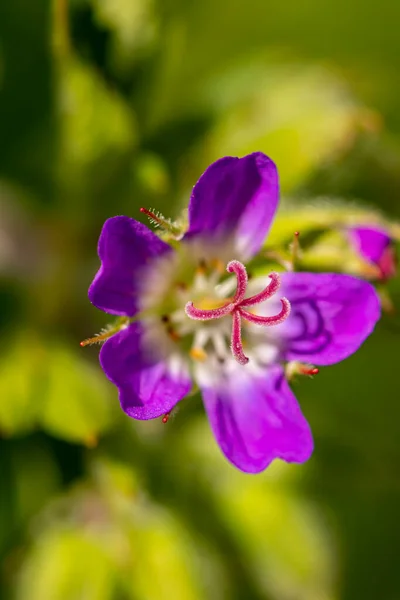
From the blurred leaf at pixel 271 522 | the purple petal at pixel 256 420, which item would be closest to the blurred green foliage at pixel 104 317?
the blurred leaf at pixel 271 522

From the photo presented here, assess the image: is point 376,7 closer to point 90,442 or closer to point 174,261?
point 174,261

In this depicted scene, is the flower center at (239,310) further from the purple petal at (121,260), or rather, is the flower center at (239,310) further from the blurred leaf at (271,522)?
the blurred leaf at (271,522)

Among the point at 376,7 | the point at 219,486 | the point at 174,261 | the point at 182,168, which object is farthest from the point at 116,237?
the point at 376,7

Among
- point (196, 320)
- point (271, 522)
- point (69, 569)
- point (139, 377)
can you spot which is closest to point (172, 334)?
point (196, 320)

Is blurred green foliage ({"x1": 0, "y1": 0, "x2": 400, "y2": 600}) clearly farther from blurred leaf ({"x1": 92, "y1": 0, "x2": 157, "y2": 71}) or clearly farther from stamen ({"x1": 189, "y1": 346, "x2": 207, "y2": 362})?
stamen ({"x1": 189, "y1": 346, "x2": 207, "y2": 362})

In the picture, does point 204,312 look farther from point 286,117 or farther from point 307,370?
point 286,117

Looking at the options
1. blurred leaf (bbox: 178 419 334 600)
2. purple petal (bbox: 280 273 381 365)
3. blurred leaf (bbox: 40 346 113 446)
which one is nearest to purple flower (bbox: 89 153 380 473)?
purple petal (bbox: 280 273 381 365)
